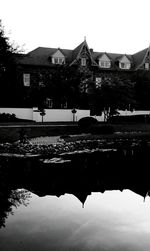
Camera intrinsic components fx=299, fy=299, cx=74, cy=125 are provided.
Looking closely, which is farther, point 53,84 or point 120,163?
point 53,84

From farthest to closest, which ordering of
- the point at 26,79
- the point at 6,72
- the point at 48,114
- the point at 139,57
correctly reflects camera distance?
1. the point at 139,57
2. the point at 26,79
3. the point at 6,72
4. the point at 48,114

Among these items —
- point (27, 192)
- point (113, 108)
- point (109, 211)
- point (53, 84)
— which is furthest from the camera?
point (53, 84)

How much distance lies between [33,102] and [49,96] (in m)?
3.37

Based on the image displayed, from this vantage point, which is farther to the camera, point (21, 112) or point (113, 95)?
point (21, 112)

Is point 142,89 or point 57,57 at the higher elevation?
point 57,57

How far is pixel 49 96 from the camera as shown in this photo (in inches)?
1623

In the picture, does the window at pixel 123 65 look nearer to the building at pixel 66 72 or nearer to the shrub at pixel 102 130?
the building at pixel 66 72

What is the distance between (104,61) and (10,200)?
5270 centimetres

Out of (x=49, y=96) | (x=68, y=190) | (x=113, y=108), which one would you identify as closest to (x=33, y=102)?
(x=49, y=96)

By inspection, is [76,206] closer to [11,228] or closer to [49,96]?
[11,228]

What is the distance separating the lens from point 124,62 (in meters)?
58.2

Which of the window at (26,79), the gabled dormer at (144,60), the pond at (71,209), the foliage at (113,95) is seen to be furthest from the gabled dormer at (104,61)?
the pond at (71,209)

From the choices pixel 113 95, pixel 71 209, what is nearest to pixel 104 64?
pixel 113 95

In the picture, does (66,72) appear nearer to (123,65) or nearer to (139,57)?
(123,65)
